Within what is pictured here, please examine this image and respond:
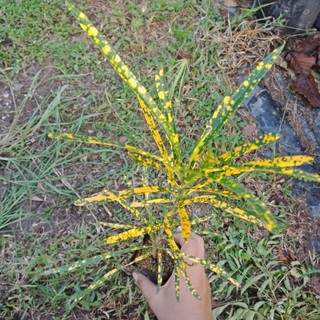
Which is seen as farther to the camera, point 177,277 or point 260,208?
point 177,277

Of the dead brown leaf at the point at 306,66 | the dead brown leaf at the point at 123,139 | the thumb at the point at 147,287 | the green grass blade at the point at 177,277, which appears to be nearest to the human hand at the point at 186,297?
the thumb at the point at 147,287

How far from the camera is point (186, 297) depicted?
1445mm

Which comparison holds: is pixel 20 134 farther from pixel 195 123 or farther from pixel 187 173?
pixel 187 173

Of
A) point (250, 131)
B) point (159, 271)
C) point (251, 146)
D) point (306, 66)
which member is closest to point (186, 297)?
point (159, 271)

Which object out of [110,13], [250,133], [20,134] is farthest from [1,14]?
[250,133]

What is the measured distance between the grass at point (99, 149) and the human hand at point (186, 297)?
5.6 inches

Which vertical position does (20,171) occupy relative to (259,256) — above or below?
above

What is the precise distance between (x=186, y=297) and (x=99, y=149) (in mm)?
914

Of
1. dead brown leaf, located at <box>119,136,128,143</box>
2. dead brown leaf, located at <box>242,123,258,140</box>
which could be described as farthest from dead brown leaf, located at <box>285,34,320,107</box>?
dead brown leaf, located at <box>119,136,128,143</box>

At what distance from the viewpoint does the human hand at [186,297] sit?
4.71 ft

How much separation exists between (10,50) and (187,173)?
160 cm

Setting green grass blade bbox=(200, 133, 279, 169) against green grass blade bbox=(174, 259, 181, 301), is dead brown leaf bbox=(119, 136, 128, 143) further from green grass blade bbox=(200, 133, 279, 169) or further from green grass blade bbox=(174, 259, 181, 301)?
green grass blade bbox=(200, 133, 279, 169)

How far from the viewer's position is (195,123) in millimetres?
2195

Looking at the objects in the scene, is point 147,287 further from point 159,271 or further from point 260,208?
point 260,208
